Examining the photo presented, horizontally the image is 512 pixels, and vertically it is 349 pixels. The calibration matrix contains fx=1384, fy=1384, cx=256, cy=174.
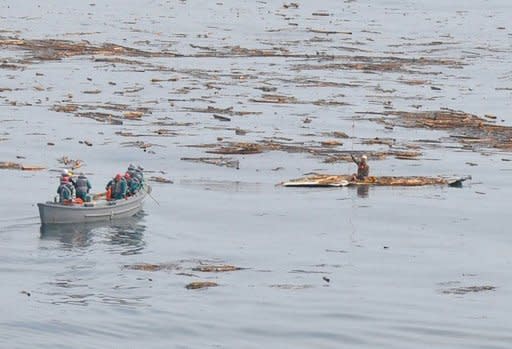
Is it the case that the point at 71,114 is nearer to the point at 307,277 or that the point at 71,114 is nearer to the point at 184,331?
the point at 307,277

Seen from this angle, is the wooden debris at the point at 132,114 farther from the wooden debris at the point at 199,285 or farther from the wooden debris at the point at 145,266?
the wooden debris at the point at 199,285

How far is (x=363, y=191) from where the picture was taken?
187 feet

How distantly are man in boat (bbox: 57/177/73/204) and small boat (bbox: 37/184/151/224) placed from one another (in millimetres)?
324

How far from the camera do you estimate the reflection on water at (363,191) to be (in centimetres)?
5634

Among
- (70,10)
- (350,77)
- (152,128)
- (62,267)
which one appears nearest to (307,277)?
(62,267)

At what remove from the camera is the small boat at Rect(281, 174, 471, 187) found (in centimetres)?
5728

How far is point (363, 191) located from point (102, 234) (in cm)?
1344

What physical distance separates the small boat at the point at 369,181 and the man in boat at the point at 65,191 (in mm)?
11733

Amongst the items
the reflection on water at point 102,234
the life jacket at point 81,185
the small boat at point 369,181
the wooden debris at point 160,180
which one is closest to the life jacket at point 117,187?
the reflection on water at point 102,234

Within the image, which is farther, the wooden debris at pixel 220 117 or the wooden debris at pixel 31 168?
the wooden debris at pixel 220 117

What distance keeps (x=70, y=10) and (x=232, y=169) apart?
76221 mm

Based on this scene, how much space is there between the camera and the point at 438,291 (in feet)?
134

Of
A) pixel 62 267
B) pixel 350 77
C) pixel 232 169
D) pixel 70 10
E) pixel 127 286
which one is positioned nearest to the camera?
pixel 127 286

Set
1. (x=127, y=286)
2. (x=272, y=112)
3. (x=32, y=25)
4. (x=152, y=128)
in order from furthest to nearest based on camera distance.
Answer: (x=32, y=25), (x=272, y=112), (x=152, y=128), (x=127, y=286)
